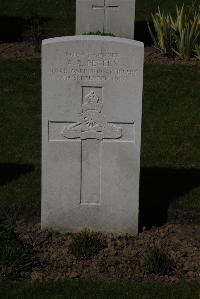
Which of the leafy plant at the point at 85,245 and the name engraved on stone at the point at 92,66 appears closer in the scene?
the leafy plant at the point at 85,245

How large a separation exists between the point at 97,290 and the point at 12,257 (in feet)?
2.44

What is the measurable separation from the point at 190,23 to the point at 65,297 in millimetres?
9228

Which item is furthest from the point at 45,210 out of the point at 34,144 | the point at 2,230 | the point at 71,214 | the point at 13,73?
the point at 13,73

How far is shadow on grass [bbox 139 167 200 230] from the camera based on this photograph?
8.00 metres

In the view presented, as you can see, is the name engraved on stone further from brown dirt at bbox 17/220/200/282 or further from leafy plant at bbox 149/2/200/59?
leafy plant at bbox 149/2/200/59

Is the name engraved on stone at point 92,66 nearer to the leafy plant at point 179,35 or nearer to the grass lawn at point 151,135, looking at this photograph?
the grass lawn at point 151,135

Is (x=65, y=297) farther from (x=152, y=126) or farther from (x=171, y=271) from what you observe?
(x=152, y=126)

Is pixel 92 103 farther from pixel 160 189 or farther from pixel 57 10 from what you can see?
pixel 57 10

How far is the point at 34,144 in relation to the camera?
33.8ft

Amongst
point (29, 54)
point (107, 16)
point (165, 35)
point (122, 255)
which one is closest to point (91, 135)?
point (122, 255)

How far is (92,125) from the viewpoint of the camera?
7.20 m

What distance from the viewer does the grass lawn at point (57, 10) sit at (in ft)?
56.6

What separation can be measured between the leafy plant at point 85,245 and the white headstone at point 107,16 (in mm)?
8818

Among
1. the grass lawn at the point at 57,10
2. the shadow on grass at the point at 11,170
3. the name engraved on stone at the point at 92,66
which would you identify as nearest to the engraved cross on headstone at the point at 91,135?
the name engraved on stone at the point at 92,66
